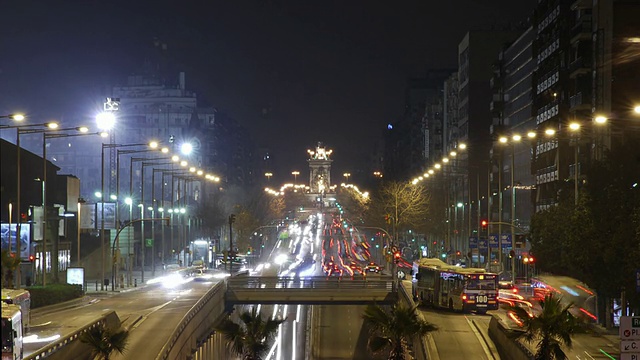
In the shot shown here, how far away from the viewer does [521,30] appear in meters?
156

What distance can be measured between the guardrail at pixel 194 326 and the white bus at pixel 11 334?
6.19 meters

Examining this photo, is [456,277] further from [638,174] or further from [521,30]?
[521,30]

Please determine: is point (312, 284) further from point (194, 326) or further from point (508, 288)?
point (194, 326)

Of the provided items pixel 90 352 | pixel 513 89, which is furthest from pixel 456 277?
pixel 513 89

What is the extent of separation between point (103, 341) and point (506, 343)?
16.9m

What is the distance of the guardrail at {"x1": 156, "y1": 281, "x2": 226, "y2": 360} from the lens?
47.3 m

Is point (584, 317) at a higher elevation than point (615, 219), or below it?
below

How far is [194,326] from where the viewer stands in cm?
Result: 5862

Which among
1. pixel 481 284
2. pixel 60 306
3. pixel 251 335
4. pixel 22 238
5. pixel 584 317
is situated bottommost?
pixel 60 306

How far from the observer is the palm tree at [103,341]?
41.2 meters

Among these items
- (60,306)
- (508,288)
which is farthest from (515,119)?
(60,306)

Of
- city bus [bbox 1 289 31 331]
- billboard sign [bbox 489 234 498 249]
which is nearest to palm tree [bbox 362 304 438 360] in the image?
city bus [bbox 1 289 31 331]

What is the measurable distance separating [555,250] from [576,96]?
802 inches

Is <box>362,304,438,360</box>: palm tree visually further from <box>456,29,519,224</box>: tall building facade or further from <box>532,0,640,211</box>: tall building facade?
<box>456,29,519,224</box>: tall building facade
